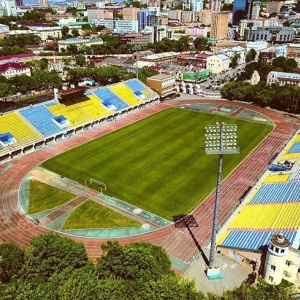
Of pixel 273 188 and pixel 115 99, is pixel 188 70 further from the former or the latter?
pixel 273 188

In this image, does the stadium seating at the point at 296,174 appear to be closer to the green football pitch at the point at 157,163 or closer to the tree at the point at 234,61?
the green football pitch at the point at 157,163

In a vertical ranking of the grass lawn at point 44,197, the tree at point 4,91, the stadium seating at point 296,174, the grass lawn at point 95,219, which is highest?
the tree at point 4,91

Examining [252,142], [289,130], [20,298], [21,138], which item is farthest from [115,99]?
[20,298]

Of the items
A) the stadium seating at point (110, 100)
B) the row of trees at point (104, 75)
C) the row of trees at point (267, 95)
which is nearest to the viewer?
the stadium seating at point (110, 100)

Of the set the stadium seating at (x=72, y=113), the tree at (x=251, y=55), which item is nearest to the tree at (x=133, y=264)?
the stadium seating at (x=72, y=113)

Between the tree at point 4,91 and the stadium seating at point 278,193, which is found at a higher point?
the tree at point 4,91

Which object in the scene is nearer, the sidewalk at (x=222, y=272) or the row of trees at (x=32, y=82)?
the sidewalk at (x=222, y=272)
